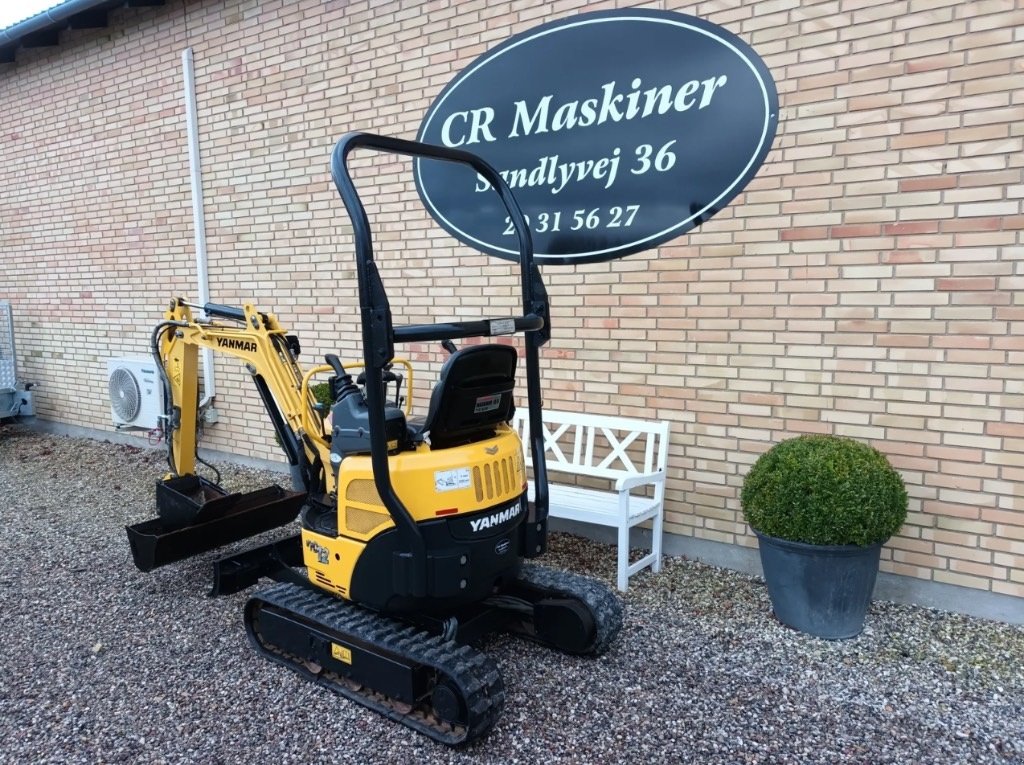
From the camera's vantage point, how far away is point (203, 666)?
3.34m

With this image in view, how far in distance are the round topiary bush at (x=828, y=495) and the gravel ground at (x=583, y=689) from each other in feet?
1.80

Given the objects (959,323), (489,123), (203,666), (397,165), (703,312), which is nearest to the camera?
(203,666)

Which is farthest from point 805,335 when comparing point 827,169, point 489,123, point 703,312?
point 489,123

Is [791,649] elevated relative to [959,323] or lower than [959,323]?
lower

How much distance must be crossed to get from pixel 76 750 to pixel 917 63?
4.70 m

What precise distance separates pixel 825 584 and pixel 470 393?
1.95m

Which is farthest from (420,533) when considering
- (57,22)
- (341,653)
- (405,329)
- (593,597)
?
(57,22)

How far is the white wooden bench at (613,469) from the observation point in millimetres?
4105

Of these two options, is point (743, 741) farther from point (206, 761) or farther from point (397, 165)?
point (397, 165)


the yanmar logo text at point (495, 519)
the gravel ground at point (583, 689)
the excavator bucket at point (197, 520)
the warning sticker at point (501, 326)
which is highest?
the warning sticker at point (501, 326)

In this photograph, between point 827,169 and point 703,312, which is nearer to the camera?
point 827,169

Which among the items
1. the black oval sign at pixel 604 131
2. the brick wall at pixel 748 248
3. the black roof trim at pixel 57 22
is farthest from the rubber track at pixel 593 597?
the black roof trim at pixel 57 22

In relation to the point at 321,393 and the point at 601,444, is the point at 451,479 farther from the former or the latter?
the point at 321,393

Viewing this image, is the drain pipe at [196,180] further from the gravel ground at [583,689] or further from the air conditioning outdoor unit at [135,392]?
the gravel ground at [583,689]
